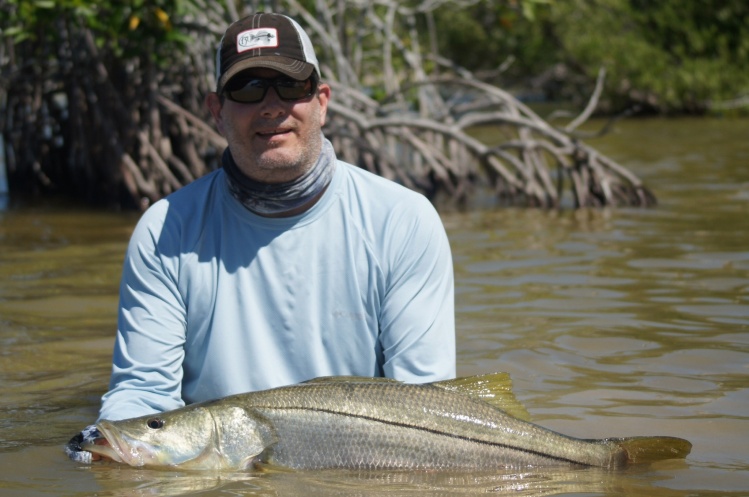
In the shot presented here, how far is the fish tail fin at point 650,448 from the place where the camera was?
11.7ft

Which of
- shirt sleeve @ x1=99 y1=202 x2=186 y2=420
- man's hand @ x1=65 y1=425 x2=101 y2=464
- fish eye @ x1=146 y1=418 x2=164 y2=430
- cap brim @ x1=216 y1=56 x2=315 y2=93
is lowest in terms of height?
man's hand @ x1=65 y1=425 x2=101 y2=464

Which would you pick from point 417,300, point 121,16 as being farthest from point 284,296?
point 121,16

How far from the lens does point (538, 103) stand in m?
30.7

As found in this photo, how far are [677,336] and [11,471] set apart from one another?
11.2 ft

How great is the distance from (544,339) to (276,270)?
7.99 ft

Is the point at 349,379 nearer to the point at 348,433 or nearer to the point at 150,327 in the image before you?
the point at 348,433

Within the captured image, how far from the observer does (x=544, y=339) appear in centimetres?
595

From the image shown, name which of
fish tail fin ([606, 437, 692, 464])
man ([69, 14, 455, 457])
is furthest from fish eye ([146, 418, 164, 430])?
fish tail fin ([606, 437, 692, 464])

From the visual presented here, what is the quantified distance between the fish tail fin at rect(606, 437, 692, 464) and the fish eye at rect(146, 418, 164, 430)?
133 cm

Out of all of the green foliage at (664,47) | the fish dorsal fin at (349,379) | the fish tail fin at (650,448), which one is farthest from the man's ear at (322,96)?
the green foliage at (664,47)

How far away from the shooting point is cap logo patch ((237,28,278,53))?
3758 millimetres

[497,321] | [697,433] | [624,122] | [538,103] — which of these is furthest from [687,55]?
[697,433]

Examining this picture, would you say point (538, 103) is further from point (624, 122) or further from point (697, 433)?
point (697, 433)

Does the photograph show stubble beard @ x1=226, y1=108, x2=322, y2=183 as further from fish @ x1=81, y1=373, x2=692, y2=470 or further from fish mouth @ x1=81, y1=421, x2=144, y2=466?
fish mouth @ x1=81, y1=421, x2=144, y2=466
